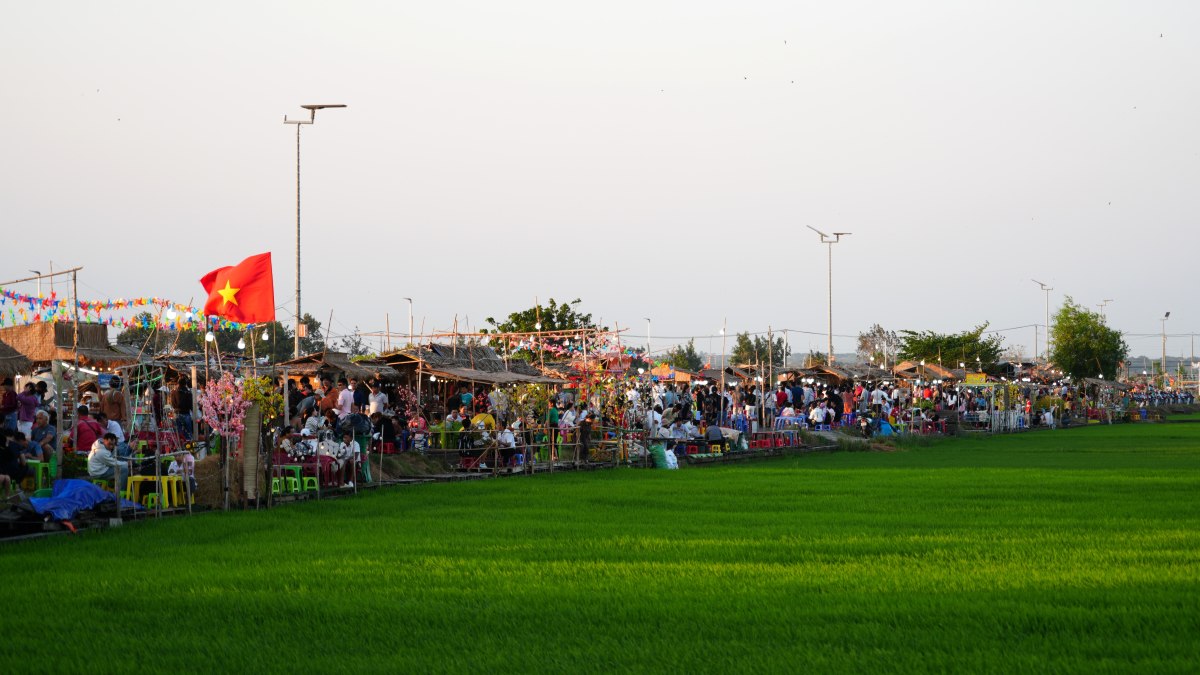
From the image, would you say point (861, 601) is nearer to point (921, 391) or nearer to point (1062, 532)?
point (1062, 532)

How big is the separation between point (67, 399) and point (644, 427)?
534 inches

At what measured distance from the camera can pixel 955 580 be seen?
38.2 ft

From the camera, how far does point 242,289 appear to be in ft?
65.1

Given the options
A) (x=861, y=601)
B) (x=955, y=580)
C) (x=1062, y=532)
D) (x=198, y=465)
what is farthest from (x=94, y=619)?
(x=1062, y=532)

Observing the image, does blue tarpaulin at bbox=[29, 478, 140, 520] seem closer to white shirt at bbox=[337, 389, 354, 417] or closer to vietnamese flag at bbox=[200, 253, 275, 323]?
vietnamese flag at bbox=[200, 253, 275, 323]

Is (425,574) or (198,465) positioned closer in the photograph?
(425,574)

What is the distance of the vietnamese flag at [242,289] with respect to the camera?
Answer: 19.8 m

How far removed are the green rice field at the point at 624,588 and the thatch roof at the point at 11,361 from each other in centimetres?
408

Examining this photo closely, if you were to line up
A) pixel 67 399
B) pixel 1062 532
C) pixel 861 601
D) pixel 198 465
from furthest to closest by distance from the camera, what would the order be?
pixel 67 399 → pixel 198 465 → pixel 1062 532 → pixel 861 601

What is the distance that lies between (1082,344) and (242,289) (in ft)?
288

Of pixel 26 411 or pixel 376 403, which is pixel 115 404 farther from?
pixel 376 403

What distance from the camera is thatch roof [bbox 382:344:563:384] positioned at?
31.3 m

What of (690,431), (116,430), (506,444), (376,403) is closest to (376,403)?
(376,403)

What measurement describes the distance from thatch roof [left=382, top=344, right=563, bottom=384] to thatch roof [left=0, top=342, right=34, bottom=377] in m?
12.8
